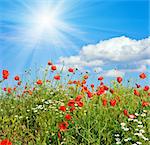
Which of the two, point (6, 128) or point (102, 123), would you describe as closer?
point (102, 123)

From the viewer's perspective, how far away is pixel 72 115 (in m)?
5.75

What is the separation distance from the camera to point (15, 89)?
24.7 feet

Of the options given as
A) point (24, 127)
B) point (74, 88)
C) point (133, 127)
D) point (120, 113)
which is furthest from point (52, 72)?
point (133, 127)

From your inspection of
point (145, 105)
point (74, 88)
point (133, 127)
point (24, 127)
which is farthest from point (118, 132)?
point (74, 88)

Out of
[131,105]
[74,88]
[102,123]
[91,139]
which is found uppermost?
[74,88]

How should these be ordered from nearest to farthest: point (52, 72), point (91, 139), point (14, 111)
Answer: point (91, 139) < point (14, 111) < point (52, 72)

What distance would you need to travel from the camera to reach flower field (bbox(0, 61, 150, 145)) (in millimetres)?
5031

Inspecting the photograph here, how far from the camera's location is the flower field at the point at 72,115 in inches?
198

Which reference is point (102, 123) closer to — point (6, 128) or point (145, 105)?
point (145, 105)

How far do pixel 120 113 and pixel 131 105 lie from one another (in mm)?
424

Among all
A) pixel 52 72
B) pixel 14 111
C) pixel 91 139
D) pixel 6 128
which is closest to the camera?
pixel 91 139

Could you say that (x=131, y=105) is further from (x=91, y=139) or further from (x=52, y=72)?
(x=52, y=72)

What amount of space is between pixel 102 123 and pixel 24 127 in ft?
4.18

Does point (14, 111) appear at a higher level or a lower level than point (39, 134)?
higher
